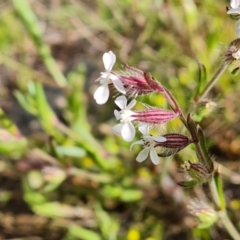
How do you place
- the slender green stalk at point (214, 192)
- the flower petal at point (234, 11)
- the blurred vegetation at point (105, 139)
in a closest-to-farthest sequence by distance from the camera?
1. the flower petal at point (234, 11)
2. the slender green stalk at point (214, 192)
3. the blurred vegetation at point (105, 139)

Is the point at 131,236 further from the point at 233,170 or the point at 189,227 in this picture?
the point at 233,170

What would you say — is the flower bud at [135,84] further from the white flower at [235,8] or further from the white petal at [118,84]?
the white flower at [235,8]

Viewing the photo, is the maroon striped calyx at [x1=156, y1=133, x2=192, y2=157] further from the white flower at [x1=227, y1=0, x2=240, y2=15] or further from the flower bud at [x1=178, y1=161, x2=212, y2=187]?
the white flower at [x1=227, y1=0, x2=240, y2=15]

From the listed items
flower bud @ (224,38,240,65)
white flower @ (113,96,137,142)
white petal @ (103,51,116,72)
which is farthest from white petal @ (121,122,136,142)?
flower bud @ (224,38,240,65)

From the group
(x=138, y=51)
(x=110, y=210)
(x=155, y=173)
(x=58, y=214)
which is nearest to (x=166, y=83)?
(x=138, y=51)

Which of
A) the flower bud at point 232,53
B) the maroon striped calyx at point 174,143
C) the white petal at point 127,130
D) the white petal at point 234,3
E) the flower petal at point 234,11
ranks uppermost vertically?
the white petal at point 234,3

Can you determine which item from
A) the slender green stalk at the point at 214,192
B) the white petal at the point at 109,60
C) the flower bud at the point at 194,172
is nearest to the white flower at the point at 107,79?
the white petal at the point at 109,60
